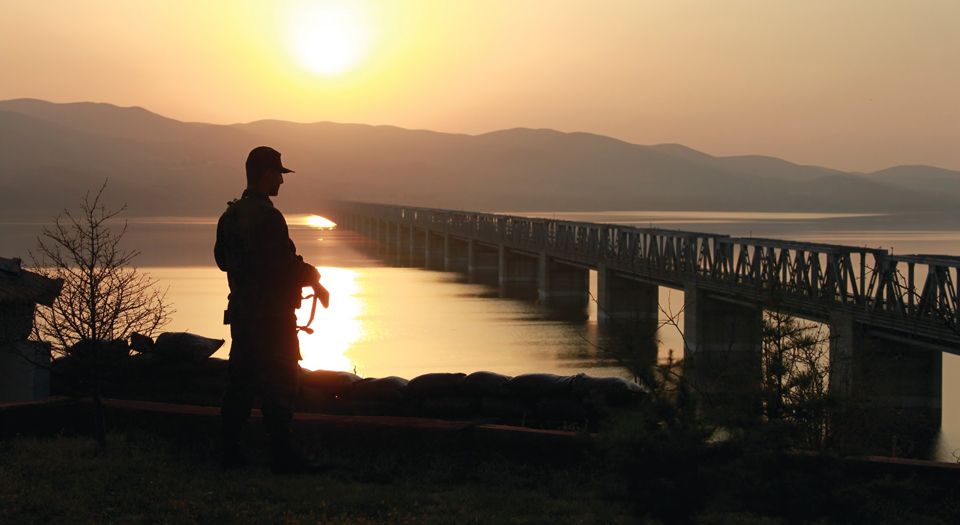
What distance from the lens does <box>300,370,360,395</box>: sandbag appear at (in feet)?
44.7

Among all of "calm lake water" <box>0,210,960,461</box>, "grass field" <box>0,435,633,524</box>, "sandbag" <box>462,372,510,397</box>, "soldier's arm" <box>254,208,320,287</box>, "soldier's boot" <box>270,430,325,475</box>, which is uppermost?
"soldier's arm" <box>254,208,320,287</box>

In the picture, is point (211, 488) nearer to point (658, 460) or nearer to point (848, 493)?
point (658, 460)

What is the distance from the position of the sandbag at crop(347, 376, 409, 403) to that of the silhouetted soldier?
2.81 meters

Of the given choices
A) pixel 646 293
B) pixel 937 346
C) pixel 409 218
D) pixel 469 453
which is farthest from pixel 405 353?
pixel 409 218

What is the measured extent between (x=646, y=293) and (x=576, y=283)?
13.0m

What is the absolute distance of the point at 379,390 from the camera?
13.3 meters

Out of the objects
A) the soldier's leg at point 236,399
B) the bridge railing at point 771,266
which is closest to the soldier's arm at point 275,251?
the soldier's leg at point 236,399

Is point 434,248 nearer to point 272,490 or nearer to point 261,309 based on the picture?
point 261,309

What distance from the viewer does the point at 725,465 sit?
830 cm

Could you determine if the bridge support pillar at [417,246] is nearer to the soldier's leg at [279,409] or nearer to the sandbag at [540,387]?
the sandbag at [540,387]

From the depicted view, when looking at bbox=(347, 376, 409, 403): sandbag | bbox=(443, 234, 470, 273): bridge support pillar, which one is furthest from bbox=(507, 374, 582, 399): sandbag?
bbox=(443, 234, 470, 273): bridge support pillar

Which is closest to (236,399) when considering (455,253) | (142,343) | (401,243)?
(142,343)

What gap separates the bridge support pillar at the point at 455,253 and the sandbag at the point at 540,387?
74375mm

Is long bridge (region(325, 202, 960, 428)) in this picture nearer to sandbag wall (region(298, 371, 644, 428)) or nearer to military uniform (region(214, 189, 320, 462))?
sandbag wall (region(298, 371, 644, 428))
